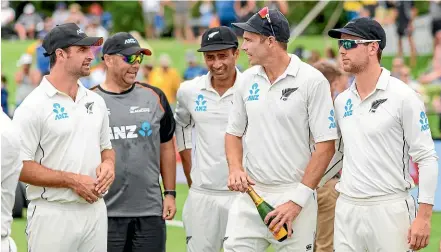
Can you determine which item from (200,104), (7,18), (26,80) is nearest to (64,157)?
(200,104)

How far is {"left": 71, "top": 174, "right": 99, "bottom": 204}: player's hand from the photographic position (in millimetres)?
8117

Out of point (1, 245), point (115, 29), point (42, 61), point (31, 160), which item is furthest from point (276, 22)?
point (115, 29)

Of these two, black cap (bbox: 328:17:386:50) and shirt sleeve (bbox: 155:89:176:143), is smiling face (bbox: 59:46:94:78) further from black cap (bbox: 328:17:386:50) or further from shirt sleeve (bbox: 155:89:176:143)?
black cap (bbox: 328:17:386:50)

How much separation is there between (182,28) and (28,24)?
5885mm

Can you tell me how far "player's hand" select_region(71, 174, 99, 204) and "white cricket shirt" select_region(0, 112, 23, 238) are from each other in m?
1.27

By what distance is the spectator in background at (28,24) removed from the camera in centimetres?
3428

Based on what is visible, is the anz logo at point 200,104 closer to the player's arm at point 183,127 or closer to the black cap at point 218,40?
the player's arm at point 183,127

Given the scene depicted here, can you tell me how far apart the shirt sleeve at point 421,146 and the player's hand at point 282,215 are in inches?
38.9

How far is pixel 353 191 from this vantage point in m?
7.98

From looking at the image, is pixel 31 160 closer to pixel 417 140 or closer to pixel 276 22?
pixel 276 22

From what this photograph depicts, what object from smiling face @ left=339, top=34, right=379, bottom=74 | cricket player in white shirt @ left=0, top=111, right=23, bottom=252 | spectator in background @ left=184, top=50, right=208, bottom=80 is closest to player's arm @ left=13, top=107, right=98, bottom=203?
cricket player in white shirt @ left=0, top=111, right=23, bottom=252

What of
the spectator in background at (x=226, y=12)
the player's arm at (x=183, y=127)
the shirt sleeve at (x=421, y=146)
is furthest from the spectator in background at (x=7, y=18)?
the shirt sleeve at (x=421, y=146)

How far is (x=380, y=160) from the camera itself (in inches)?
311

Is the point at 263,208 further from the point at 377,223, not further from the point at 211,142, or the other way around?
the point at 211,142
